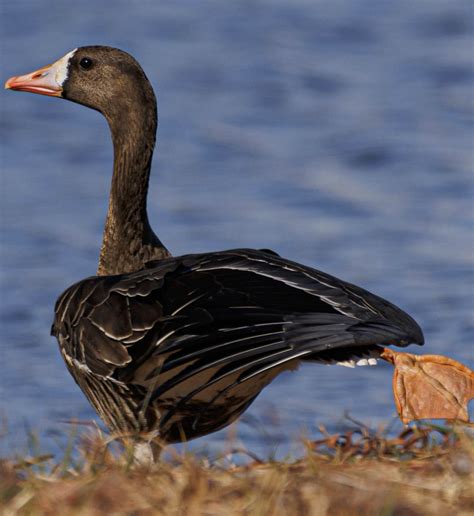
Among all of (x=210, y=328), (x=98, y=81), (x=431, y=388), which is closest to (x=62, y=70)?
(x=98, y=81)

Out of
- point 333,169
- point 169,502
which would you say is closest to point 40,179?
point 333,169

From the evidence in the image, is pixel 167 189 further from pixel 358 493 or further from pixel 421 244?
pixel 358 493

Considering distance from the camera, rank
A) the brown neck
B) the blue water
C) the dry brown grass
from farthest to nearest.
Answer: the blue water → the brown neck → the dry brown grass

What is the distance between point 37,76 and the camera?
24.7 feet

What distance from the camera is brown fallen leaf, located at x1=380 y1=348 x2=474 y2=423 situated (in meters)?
5.06

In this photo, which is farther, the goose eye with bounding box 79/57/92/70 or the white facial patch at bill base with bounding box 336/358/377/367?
the goose eye with bounding box 79/57/92/70

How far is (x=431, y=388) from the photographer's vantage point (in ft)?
16.8

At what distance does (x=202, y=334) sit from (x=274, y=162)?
834cm

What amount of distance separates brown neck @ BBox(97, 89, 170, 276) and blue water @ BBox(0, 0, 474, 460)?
68.0 inches

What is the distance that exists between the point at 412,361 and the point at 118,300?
117cm

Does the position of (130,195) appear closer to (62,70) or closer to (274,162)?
(62,70)

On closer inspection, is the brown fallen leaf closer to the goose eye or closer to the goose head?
the goose head

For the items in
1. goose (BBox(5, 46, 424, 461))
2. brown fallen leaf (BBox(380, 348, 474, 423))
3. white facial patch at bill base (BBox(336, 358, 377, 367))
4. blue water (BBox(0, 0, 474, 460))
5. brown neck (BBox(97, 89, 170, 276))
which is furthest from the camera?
blue water (BBox(0, 0, 474, 460))

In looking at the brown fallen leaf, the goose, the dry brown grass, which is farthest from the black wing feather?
the dry brown grass
